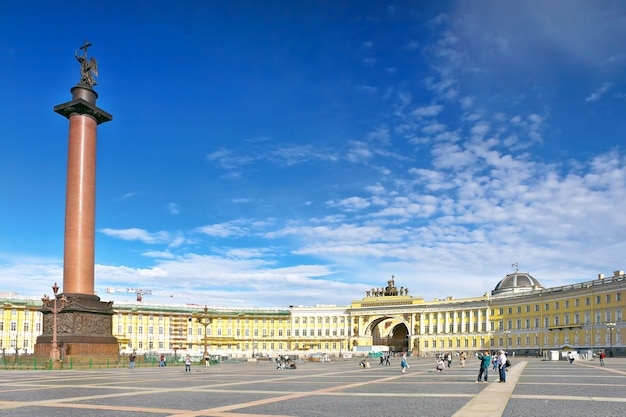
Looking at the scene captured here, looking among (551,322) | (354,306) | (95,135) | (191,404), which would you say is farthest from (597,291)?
(191,404)

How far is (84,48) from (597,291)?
79864mm

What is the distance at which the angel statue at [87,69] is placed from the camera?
5712 cm

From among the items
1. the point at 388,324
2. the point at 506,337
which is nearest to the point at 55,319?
the point at 506,337

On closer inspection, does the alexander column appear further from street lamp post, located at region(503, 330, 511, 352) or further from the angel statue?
street lamp post, located at region(503, 330, 511, 352)

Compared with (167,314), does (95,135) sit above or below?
above

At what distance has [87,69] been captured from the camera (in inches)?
2267

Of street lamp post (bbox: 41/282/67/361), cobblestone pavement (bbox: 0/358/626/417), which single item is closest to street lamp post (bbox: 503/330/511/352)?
street lamp post (bbox: 41/282/67/361)

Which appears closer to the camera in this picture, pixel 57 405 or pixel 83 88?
pixel 57 405

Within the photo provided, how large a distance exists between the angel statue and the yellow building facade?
40387 mm

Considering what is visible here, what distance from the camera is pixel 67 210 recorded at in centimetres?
5256

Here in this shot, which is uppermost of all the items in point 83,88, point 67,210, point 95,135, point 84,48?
point 84,48

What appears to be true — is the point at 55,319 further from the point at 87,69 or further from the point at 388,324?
→ the point at 388,324

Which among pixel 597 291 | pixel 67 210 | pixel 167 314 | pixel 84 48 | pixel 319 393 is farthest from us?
pixel 167 314

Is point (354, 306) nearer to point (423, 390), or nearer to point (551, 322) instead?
point (551, 322)
